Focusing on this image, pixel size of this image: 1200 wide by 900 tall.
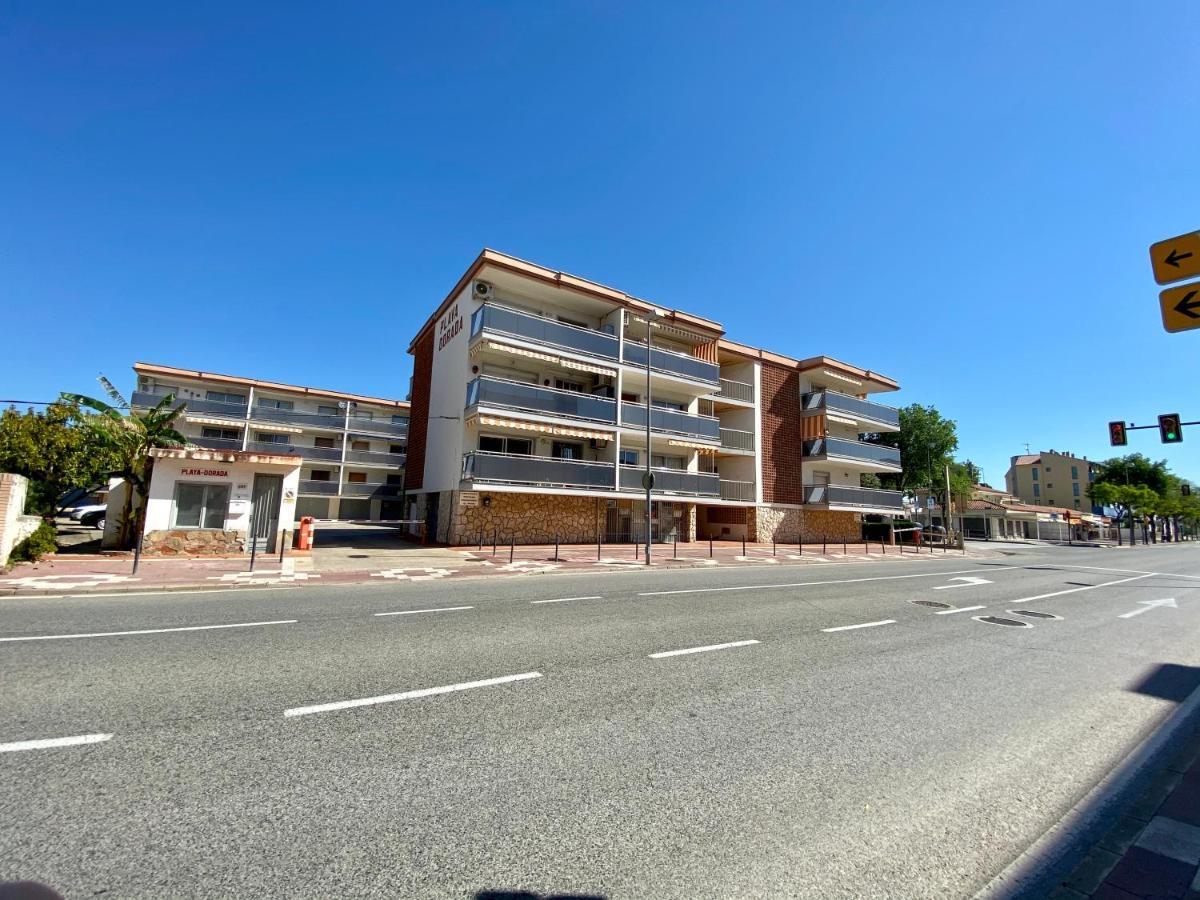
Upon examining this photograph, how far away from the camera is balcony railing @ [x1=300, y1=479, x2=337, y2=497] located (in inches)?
1598

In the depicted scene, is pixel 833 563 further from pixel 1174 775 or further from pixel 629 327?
pixel 1174 775

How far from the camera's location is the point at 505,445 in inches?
974

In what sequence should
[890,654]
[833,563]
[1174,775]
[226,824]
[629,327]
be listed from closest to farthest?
[226,824]
[1174,775]
[890,654]
[833,563]
[629,327]

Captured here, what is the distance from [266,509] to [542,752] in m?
18.9

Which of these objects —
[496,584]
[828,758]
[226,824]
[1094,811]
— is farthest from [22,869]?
[496,584]

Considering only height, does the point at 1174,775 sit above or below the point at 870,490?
below

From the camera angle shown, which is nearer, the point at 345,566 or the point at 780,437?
the point at 345,566

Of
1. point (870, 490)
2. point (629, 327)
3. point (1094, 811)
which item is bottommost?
point (1094, 811)

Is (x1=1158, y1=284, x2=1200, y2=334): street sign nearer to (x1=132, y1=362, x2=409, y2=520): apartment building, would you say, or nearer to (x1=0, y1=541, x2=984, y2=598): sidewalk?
(x1=0, y1=541, x2=984, y2=598): sidewalk

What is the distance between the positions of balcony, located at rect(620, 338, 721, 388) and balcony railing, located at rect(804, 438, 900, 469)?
30.5 feet

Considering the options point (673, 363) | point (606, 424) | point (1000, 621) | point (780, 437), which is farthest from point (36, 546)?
point (780, 437)

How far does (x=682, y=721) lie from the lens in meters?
4.42

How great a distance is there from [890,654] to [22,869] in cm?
780

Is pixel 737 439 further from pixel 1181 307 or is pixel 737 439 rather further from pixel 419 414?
pixel 1181 307
